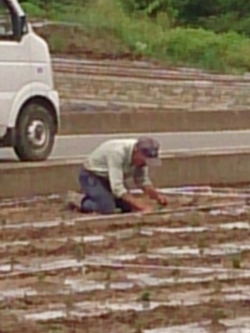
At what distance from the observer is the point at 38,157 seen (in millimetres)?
18219

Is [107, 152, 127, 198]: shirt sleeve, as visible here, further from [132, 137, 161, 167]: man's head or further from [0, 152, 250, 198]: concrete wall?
[0, 152, 250, 198]: concrete wall

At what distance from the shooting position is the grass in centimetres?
4806

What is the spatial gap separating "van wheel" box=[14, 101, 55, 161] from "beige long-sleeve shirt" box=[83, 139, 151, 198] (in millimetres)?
3615

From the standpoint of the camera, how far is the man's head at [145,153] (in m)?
13.6

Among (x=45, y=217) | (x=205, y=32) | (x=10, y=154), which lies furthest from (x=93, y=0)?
(x=45, y=217)

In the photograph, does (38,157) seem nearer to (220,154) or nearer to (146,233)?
(220,154)

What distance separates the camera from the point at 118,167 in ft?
45.9

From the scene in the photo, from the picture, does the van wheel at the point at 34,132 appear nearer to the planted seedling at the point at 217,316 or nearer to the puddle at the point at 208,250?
the puddle at the point at 208,250

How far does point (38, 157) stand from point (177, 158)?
1780 mm

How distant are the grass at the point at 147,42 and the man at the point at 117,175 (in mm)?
31693

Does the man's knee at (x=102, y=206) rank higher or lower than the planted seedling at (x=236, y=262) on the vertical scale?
lower

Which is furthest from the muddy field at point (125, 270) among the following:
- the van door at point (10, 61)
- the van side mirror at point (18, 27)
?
the van side mirror at point (18, 27)

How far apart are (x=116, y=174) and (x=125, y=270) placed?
9.04 feet

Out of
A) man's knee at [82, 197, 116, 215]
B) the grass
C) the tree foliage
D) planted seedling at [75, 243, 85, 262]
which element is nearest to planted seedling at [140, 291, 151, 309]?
planted seedling at [75, 243, 85, 262]
